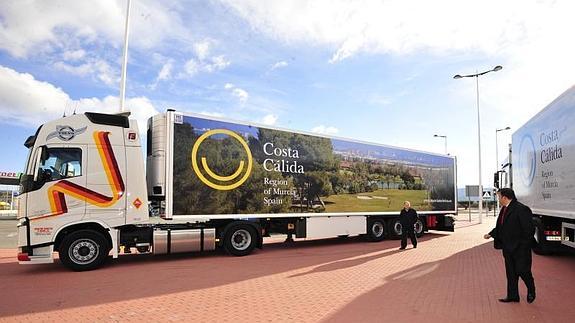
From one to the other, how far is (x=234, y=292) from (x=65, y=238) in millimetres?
4390

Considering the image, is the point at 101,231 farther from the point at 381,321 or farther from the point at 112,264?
the point at 381,321

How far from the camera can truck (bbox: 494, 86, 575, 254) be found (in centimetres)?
883

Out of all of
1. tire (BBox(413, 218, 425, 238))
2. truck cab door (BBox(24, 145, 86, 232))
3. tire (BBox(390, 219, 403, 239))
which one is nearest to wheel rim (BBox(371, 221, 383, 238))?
tire (BBox(390, 219, 403, 239))

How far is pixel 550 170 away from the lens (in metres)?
10.1

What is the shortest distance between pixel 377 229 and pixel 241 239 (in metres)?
5.94

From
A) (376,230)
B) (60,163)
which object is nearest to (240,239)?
(60,163)

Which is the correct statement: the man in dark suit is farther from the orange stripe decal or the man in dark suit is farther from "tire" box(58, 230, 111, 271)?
"tire" box(58, 230, 111, 271)

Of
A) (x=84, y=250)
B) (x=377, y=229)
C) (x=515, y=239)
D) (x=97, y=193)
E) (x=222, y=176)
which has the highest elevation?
(x=222, y=176)

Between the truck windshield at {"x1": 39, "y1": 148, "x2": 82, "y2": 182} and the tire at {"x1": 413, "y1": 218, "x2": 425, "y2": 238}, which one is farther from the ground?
the truck windshield at {"x1": 39, "y1": 148, "x2": 82, "y2": 182}

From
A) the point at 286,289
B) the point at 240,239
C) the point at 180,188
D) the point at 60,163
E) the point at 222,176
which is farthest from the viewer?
the point at 240,239

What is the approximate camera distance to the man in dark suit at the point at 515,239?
6.24 meters

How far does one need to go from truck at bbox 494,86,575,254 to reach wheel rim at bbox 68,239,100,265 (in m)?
9.37

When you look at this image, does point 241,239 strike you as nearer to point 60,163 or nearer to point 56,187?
point 56,187

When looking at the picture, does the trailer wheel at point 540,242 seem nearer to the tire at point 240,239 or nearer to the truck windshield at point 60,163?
the tire at point 240,239
